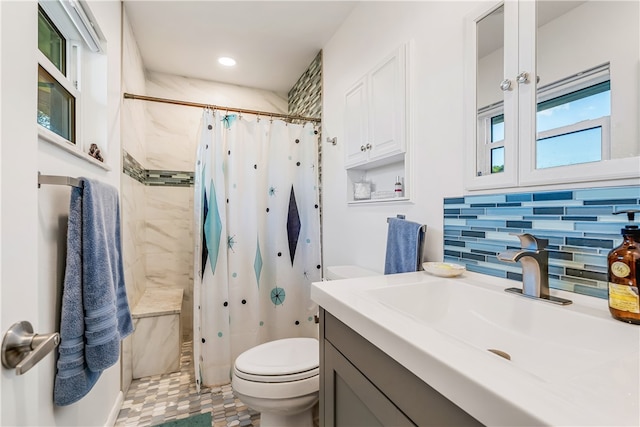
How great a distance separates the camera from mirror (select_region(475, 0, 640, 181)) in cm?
70

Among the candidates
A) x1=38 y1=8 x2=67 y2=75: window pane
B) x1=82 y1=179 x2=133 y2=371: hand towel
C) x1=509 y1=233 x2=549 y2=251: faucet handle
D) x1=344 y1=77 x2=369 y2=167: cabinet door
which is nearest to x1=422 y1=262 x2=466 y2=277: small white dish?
x1=509 y1=233 x2=549 y2=251: faucet handle

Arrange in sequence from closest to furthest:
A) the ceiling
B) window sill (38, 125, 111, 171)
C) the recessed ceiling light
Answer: window sill (38, 125, 111, 171), the ceiling, the recessed ceiling light

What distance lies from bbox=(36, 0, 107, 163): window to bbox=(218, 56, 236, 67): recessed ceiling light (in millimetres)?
1207

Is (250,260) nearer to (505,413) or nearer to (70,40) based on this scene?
(70,40)

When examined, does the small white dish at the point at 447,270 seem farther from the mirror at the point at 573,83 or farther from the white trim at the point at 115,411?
the white trim at the point at 115,411

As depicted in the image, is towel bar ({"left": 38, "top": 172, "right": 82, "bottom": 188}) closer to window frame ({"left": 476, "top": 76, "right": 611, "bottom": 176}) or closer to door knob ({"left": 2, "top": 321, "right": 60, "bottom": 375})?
door knob ({"left": 2, "top": 321, "right": 60, "bottom": 375})

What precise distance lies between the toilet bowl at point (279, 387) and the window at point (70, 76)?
115cm

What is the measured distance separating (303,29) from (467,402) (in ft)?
7.80

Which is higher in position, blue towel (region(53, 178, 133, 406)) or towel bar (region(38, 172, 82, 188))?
towel bar (region(38, 172, 82, 188))

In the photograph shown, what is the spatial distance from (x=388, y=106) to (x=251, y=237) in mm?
1254

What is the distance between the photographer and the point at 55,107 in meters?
1.15

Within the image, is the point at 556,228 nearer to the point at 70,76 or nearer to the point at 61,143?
the point at 61,143

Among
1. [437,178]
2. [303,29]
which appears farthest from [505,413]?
[303,29]

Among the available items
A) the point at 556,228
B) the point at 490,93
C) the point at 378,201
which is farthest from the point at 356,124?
the point at 556,228
